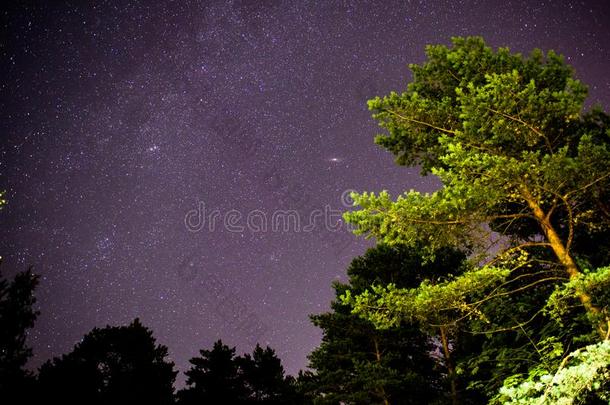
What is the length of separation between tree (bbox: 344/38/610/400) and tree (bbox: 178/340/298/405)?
18.2m

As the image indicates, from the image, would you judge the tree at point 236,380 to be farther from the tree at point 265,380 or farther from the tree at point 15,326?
the tree at point 15,326

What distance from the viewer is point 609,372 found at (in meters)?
4.29

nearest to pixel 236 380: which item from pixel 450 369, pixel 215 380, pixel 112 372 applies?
pixel 215 380

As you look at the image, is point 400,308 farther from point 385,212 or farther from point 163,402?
point 163,402

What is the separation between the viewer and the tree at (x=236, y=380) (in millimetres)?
22797

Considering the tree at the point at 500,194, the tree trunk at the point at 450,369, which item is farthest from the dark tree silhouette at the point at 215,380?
the tree at the point at 500,194

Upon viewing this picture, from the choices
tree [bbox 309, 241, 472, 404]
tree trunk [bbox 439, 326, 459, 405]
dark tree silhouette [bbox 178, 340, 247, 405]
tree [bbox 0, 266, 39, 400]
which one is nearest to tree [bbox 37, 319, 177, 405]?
dark tree silhouette [bbox 178, 340, 247, 405]

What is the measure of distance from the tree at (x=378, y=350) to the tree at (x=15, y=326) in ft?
40.7

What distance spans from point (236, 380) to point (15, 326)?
48.5 ft

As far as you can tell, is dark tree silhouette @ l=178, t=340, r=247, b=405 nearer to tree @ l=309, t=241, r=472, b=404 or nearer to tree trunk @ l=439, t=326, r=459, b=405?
tree @ l=309, t=241, r=472, b=404

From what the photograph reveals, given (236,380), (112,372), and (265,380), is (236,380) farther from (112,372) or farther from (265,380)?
(112,372)

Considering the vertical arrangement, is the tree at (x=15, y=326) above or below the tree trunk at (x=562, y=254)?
above

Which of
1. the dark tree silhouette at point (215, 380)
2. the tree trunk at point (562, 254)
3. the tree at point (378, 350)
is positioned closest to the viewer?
the tree trunk at point (562, 254)

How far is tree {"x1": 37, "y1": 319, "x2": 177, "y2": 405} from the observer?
64.7ft
